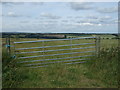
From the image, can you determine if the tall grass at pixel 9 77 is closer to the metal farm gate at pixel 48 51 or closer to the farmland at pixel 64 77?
the farmland at pixel 64 77

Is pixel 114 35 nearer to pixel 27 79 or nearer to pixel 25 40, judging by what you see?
pixel 25 40

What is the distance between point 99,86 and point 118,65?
1.88 m

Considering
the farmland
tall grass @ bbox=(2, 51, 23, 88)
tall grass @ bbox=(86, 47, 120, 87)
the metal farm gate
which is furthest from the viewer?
the metal farm gate

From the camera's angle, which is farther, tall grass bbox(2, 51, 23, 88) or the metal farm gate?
the metal farm gate

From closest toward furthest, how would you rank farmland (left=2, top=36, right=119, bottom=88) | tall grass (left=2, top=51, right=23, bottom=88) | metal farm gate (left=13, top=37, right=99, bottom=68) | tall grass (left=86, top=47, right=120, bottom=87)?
tall grass (left=2, top=51, right=23, bottom=88) → farmland (left=2, top=36, right=119, bottom=88) → tall grass (left=86, top=47, right=120, bottom=87) → metal farm gate (left=13, top=37, right=99, bottom=68)

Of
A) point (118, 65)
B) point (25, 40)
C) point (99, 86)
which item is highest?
point (25, 40)

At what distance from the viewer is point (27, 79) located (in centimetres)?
506

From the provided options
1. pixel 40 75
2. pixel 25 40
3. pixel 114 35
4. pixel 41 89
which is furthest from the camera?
pixel 114 35

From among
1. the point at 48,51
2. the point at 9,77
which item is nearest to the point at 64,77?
the point at 9,77

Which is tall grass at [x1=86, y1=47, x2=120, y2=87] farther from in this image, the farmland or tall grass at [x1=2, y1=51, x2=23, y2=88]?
tall grass at [x1=2, y1=51, x2=23, y2=88]

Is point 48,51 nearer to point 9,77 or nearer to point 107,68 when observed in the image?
point 107,68

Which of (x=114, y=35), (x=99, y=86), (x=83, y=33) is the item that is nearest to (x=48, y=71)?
(x=99, y=86)

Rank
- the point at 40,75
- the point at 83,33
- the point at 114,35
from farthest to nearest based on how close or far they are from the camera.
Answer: the point at 83,33
the point at 114,35
the point at 40,75

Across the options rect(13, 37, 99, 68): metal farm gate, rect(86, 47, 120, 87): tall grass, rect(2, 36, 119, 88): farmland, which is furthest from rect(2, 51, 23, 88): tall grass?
rect(86, 47, 120, 87): tall grass
